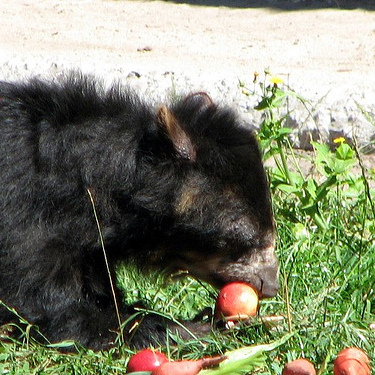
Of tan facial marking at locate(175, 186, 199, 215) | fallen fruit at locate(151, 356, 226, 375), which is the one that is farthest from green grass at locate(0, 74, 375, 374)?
tan facial marking at locate(175, 186, 199, 215)

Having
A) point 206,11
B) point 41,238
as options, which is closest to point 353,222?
point 41,238

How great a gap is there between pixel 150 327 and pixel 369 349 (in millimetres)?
1173

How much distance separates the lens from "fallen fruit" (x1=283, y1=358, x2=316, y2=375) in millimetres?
3721

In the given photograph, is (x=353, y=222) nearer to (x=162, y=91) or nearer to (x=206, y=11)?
(x=162, y=91)

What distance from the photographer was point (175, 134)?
4.55m

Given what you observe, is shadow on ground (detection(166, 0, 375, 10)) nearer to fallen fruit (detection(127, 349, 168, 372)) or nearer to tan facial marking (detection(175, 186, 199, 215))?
tan facial marking (detection(175, 186, 199, 215))

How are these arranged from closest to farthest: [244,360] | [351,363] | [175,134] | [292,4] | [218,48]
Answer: [244,360], [351,363], [175,134], [218,48], [292,4]

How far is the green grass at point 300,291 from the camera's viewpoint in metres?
4.27

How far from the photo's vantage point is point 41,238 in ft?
15.2

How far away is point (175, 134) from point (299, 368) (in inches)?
55.5

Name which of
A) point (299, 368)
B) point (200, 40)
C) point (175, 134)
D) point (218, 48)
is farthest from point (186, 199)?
point (200, 40)

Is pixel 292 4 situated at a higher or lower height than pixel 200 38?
higher

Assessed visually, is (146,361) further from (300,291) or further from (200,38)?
(200,38)

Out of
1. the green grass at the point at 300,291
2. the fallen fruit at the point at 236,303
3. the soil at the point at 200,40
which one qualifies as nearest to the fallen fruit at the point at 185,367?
the green grass at the point at 300,291
